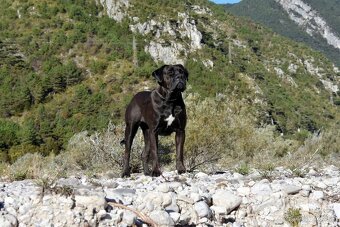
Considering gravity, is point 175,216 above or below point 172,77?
below

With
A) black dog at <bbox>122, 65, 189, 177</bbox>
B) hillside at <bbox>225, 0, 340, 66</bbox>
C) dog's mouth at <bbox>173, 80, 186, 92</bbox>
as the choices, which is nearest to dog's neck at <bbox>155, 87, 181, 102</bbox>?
black dog at <bbox>122, 65, 189, 177</bbox>

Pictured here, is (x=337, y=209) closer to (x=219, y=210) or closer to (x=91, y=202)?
(x=219, y=210)

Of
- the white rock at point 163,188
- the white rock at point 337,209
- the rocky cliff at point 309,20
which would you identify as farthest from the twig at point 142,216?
the rocky cliff at point 309,20

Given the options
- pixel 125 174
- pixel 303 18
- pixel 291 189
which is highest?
pixel 303 18

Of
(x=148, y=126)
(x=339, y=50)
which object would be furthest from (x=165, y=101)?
(x=339, y=50)

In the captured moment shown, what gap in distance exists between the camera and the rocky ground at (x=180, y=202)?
4.33m

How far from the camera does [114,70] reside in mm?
55094

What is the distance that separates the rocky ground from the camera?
4.33m

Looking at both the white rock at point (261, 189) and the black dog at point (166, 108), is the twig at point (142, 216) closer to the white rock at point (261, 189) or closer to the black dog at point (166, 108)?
the white rock at point (261, 189)

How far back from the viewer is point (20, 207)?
14.0 feet

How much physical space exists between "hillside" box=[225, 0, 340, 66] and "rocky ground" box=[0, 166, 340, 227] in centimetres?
15808

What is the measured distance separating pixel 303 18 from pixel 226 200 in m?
186

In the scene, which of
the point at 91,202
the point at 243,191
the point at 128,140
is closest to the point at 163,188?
the point at 91,202

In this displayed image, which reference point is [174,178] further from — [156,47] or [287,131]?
[156,47]
